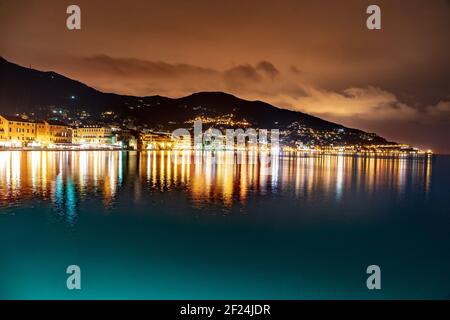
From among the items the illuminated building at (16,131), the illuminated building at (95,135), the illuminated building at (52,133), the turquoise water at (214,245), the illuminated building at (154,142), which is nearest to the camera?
the turquoise water at (214,245)

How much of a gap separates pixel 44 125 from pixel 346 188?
6521 centimetres

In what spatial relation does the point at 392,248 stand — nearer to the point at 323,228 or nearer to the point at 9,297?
the point at 323,228

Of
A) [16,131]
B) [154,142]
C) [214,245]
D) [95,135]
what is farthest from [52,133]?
[214,245]

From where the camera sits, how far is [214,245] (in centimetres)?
923

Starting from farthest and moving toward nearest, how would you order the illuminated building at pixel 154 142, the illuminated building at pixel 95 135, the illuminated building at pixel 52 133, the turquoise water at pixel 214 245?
the illuminated building at pixel 154 142 → the illuminated building at pixel 95 135 → the illuminated building at pixel 52 133 → the turquoise water at pixel 214 245

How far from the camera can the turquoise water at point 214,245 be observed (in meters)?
7.18

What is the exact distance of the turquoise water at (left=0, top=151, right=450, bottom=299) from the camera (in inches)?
283

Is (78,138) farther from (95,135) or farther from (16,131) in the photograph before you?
(16,131)

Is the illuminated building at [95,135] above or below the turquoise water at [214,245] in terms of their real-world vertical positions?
above

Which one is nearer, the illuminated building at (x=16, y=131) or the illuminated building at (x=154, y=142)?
the illuminated building at (x=16, y=131)

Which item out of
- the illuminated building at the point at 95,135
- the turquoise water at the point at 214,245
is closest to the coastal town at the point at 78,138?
the illuminated building at the point at 95,135

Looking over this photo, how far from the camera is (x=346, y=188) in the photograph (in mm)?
19859

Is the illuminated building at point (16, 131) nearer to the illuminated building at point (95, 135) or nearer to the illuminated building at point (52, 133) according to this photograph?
→ the illuminated building at point (52, 133)

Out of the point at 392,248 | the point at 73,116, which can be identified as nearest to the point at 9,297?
the point at 392,248
